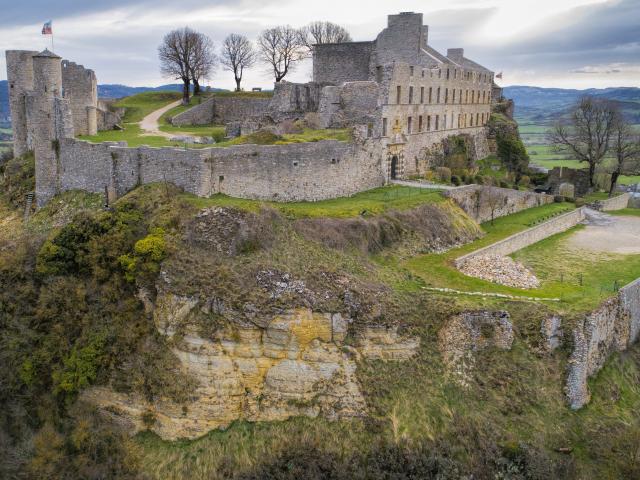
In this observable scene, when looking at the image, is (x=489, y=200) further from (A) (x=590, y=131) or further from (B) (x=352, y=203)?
(A) (x=590, y=131)

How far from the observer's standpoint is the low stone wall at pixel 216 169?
27.3 meters

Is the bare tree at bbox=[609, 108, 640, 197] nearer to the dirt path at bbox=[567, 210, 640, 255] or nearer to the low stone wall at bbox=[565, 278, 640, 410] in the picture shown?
the dirt path at bbox=[567, 210, 640, 255]

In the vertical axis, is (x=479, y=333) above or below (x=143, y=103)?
below

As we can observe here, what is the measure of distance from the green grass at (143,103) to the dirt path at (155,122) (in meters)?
0.55

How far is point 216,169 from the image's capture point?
90.5 ft

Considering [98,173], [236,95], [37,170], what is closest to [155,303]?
[98,173]

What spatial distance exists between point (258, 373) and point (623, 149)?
40872mm

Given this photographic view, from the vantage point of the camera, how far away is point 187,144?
3058 centimetres

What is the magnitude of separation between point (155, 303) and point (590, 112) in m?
41.7

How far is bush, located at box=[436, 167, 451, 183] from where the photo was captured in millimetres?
41938

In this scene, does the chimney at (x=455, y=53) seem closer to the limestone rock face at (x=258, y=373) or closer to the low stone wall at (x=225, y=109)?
the low stone wall at (x=225, y=109)

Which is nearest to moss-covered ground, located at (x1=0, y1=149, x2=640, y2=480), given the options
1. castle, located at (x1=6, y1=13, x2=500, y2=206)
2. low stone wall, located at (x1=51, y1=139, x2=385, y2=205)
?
low stone wall, located at (x1=51, y1=139, x2=385, y2=205)

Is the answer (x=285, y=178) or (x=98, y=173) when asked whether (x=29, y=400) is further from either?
(x=285, y=178)

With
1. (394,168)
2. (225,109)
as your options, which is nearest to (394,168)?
(394,168)
